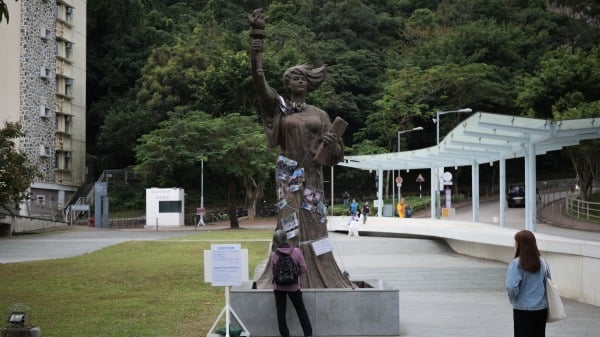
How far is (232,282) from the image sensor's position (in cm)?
852

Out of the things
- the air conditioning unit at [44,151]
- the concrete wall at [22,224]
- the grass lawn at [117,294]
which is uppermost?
the air conditioning unit at [44,151]

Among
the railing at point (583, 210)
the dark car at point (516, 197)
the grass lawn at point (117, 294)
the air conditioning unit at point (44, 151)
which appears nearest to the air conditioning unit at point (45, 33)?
the air conditioning unit at point (44, 151)

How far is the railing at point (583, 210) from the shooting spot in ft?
112

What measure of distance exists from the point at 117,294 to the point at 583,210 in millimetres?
28850

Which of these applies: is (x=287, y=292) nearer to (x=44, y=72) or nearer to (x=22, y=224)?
(x=22, y=224)

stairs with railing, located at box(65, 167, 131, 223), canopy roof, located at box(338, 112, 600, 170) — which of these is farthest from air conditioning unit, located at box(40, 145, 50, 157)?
canopy roof, located at box(338, 112, 600, 170)

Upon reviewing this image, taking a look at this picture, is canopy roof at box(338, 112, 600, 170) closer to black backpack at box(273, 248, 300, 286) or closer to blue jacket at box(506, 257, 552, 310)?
black backpack at box(273, 248, 300, 286)

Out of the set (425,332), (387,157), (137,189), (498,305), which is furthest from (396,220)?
(137,189)

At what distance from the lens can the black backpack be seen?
830 cm

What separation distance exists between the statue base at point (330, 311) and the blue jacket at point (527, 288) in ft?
7.94

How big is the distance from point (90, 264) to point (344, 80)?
38308 mm

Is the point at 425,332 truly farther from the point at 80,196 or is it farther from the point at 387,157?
the point at 80,196

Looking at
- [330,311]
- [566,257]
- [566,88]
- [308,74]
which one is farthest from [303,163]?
[566,88]

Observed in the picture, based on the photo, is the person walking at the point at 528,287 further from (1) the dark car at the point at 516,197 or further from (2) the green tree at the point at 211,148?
(1) the dark car at the point at 516,197
